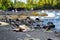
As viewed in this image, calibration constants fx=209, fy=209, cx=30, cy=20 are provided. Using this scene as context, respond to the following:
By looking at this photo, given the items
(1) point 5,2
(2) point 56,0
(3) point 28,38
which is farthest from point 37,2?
(3) point 28,38

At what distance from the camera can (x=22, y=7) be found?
75.6 metres

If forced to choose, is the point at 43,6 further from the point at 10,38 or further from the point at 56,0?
the point at 10,38

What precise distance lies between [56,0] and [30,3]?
992cm

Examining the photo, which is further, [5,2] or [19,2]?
[19,2]

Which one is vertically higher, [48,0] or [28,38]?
[28,38]

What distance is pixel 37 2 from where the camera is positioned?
78625mm

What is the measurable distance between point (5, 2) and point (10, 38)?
40.3 meters

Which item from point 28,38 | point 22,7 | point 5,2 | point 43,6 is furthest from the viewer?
point 43,6

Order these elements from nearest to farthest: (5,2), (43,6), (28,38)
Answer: (28,38)
(5,2)
(43,6)

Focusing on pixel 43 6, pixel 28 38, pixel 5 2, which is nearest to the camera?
pixel 28 38

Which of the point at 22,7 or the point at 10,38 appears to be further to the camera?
the point at 22,7

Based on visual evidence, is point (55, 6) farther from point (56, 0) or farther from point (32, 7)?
point (32, 7)

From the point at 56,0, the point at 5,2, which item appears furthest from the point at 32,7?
the point at 5,2

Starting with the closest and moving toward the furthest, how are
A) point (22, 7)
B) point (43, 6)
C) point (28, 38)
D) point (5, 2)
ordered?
point (28, 38) → point (5, 2) → point (22, 7) → point (43, 6)
